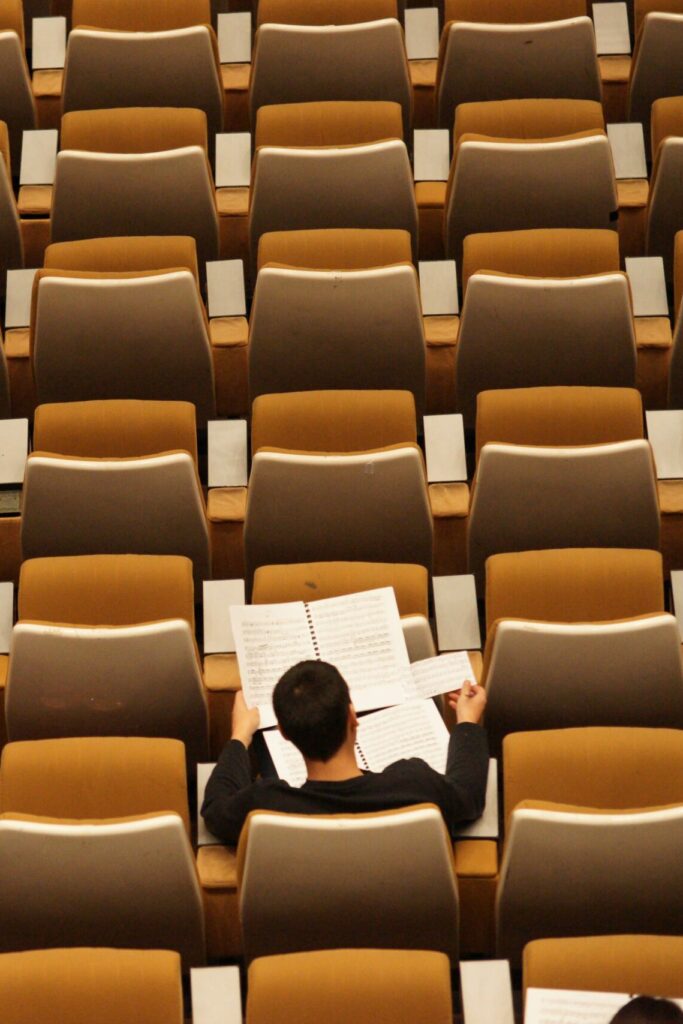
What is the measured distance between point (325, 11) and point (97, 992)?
0.96m

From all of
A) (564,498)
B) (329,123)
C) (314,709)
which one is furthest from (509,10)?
(314,709)

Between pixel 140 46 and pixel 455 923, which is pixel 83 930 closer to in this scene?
pixel 455 923

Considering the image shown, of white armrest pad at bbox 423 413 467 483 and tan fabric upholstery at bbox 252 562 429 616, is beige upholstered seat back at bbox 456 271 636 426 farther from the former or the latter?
tan fabric upholstery at bbox 252 562 429 616

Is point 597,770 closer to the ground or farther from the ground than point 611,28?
closer to the ground

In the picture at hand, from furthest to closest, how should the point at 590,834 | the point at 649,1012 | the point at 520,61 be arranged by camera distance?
1. the point at 520,61
2. the point at 590,834
3. the point at 649,1012

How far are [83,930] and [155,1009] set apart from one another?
10cm

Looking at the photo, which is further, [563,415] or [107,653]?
[563,415]

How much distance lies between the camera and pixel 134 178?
1281 millimetres

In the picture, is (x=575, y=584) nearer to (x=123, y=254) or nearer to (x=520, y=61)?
(x=123, y=254)

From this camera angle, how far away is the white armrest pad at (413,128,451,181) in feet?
4.58

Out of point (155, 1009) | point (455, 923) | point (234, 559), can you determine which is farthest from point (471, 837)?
point (234, 559)

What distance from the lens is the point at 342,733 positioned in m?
0.88

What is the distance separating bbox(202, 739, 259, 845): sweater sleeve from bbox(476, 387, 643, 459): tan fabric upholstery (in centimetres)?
31

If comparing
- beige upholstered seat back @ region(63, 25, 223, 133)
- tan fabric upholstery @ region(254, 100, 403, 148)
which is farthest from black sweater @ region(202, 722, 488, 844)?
beige upholstered seat back @ region(63, 25, 223, 133)
